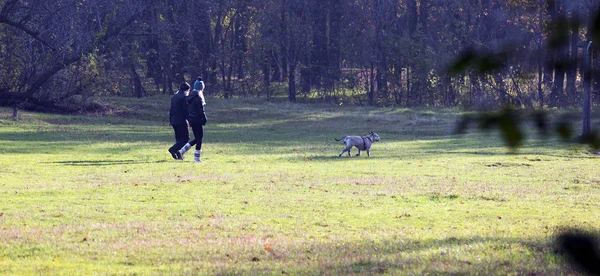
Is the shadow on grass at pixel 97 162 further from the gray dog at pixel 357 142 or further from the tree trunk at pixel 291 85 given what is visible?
the tree trunk at pixel 291 85

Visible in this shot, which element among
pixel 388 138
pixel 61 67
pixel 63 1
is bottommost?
pixel 388 138

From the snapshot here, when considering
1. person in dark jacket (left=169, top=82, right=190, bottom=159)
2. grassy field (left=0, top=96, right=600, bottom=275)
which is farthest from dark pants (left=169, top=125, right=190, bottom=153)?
grassy field (left=0, top=96, right=600, bottom=275)

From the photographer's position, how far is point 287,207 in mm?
13047

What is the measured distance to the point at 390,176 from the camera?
1886cm

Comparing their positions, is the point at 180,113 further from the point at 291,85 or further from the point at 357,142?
the point at 291,85

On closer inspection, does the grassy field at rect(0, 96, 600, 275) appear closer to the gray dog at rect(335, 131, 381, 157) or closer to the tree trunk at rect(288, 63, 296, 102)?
the gray dog at rect(335, 131, 381, 157)

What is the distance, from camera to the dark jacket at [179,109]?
2145 cm

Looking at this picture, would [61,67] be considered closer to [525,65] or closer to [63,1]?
[63,1]

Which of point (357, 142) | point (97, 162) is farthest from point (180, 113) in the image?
point (357, 142)

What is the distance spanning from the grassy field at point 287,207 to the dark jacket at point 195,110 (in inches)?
49.4

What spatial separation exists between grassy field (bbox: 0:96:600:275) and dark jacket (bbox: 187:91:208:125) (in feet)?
4.11

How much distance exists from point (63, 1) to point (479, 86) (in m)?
41.6

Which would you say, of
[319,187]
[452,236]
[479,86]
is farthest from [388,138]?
[479,86]

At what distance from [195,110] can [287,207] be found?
8738 mm
